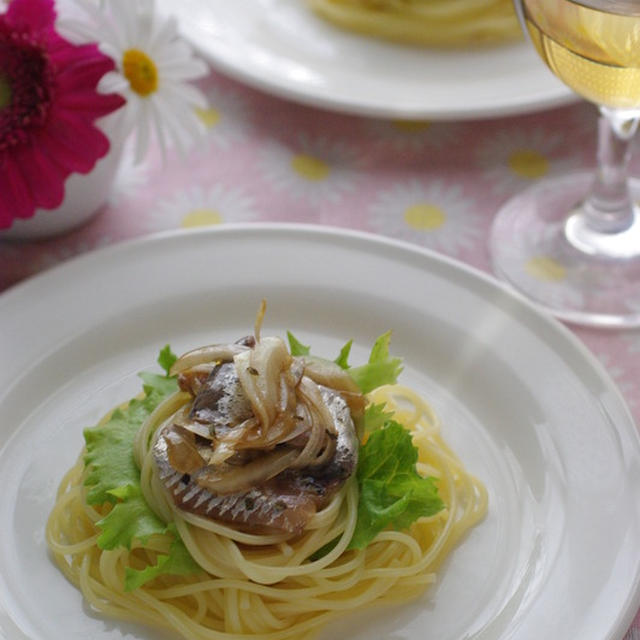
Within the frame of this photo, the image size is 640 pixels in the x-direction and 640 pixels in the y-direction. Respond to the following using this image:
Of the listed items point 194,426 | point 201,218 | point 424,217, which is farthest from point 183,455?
point 424,217

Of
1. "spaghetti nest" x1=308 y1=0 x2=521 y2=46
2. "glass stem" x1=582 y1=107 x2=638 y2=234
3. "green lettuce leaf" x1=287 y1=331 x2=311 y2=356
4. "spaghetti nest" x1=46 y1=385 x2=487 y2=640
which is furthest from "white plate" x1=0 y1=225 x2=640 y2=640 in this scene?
"spaghetti nest" x1=308 y1=0 x2=521 y2=46

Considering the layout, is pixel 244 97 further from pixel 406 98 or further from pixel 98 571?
pixel 98 571

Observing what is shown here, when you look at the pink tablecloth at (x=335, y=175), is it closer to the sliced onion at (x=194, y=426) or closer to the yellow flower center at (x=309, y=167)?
the yellow flower center at (x=309, y=167)

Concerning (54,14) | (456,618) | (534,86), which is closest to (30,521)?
(456,618)

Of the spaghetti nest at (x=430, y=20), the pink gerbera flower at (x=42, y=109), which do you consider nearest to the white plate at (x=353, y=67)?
the spaghetti nest at (x=430, y=20)

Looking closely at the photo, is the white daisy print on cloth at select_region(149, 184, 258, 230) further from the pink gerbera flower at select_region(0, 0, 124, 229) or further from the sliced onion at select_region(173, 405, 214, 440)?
the sliced onion at select_region(173, 405, 214, 440)

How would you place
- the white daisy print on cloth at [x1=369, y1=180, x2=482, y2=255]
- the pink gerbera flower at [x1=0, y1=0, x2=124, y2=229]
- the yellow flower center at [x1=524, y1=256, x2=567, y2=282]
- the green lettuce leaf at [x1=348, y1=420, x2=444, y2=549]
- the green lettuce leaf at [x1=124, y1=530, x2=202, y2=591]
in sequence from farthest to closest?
the white daisy print on cloth at [x1=369, y1=180, x2=482, y2=255] < the yellow flower center at [x1=524, y1=256, x2=567, y2=282] < the pink gerbera flower at [x1=0, y1=0, x2=124, y2=229] < the green lettuce leaf at [x1=348, y1=420, x2=444, y2=549] < the green lettuce leaf at [x1=124, y1=530, x2=202, y2=591]

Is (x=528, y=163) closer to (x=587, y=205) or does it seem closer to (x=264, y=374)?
(x=587, y=205)
